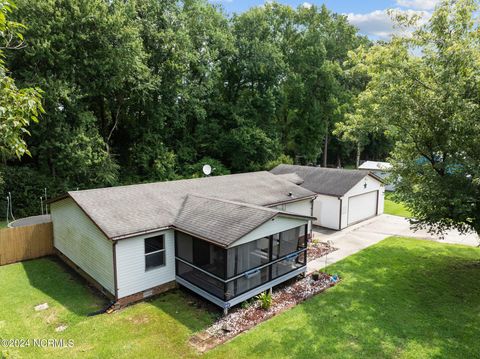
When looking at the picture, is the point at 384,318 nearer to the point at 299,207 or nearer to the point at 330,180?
the point at 299,207

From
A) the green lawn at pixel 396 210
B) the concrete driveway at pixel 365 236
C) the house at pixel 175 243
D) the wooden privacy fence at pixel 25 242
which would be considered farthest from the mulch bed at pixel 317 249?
the wooden privacy fence at pixel 25 242

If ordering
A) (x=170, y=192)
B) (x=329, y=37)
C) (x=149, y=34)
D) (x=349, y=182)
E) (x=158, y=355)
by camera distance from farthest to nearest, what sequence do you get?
(x=329, y=37) → (x=149, y=34) → (x=349, y=182) → (x=170, y=192) → (x=158, y=355)

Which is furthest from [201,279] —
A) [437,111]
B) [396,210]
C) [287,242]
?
[396,210]

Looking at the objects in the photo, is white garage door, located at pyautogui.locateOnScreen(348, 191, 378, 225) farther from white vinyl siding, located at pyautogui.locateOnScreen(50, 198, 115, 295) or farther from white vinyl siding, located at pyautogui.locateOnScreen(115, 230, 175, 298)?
white vinyl siding, located at pyautogui.locateOnScreen(50, 198, 115, 295)

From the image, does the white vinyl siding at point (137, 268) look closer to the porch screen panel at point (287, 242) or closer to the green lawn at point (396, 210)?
the porch screen panel at point (287, 242)

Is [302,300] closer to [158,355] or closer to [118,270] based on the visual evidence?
[158,355]

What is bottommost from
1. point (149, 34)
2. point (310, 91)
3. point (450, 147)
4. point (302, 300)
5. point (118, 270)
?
point (302, 300)

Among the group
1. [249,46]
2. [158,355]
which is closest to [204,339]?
[158,355]

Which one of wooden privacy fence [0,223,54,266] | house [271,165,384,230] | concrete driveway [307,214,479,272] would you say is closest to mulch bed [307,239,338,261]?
concrete driveway [307,214,479,272]
